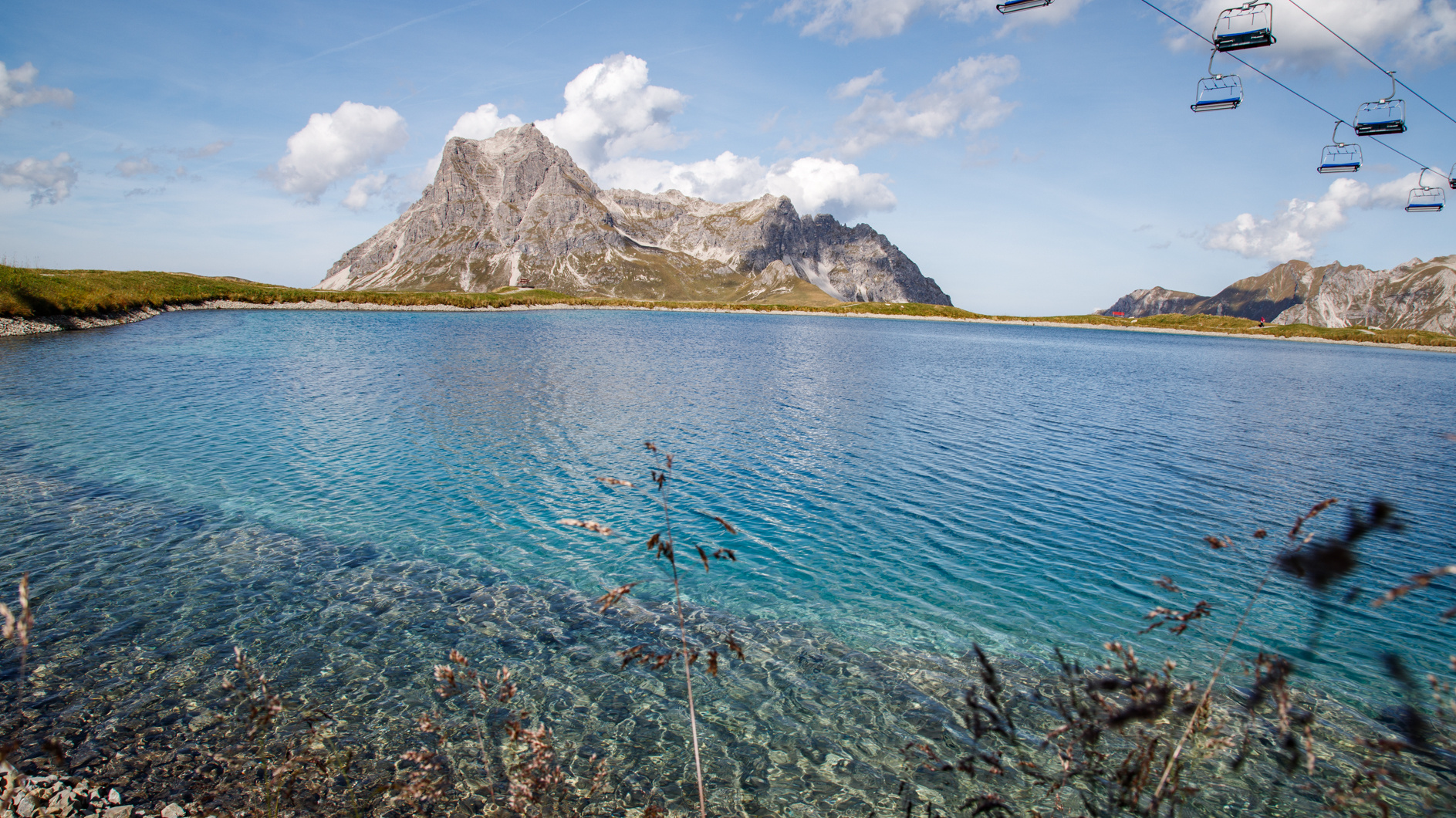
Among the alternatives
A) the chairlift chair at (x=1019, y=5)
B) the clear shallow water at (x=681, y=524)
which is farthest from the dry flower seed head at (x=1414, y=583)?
the chairlift chair at (x=1019, y=5)

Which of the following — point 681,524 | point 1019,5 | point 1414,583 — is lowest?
point 681,524

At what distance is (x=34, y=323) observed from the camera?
57.2 m

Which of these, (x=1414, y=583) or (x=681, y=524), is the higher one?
(x=1414, y=583)

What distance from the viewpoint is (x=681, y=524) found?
735 inches

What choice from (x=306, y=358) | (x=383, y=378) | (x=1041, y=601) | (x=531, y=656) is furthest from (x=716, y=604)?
(x=306, y=358)

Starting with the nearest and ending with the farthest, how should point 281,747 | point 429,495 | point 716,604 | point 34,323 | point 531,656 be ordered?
1. point 281,747
2. point 531,656
3. point 716,604
4. point 429,495
5. point 34,323

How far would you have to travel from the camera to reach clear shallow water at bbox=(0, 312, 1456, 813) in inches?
467

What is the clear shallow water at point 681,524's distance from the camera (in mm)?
11867

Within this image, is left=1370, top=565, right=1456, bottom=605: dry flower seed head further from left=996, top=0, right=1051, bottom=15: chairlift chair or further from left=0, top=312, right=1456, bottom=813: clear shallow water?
left=996, top=0, right=1051, bottom=15: chairlift chair

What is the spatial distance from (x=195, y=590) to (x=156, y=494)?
807 cm

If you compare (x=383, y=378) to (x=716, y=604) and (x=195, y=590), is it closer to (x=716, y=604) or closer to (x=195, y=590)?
(x=195, y=590)

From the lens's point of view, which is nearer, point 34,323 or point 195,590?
point 195,590

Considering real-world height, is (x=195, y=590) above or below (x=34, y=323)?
below

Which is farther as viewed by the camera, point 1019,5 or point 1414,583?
point 1019,5
